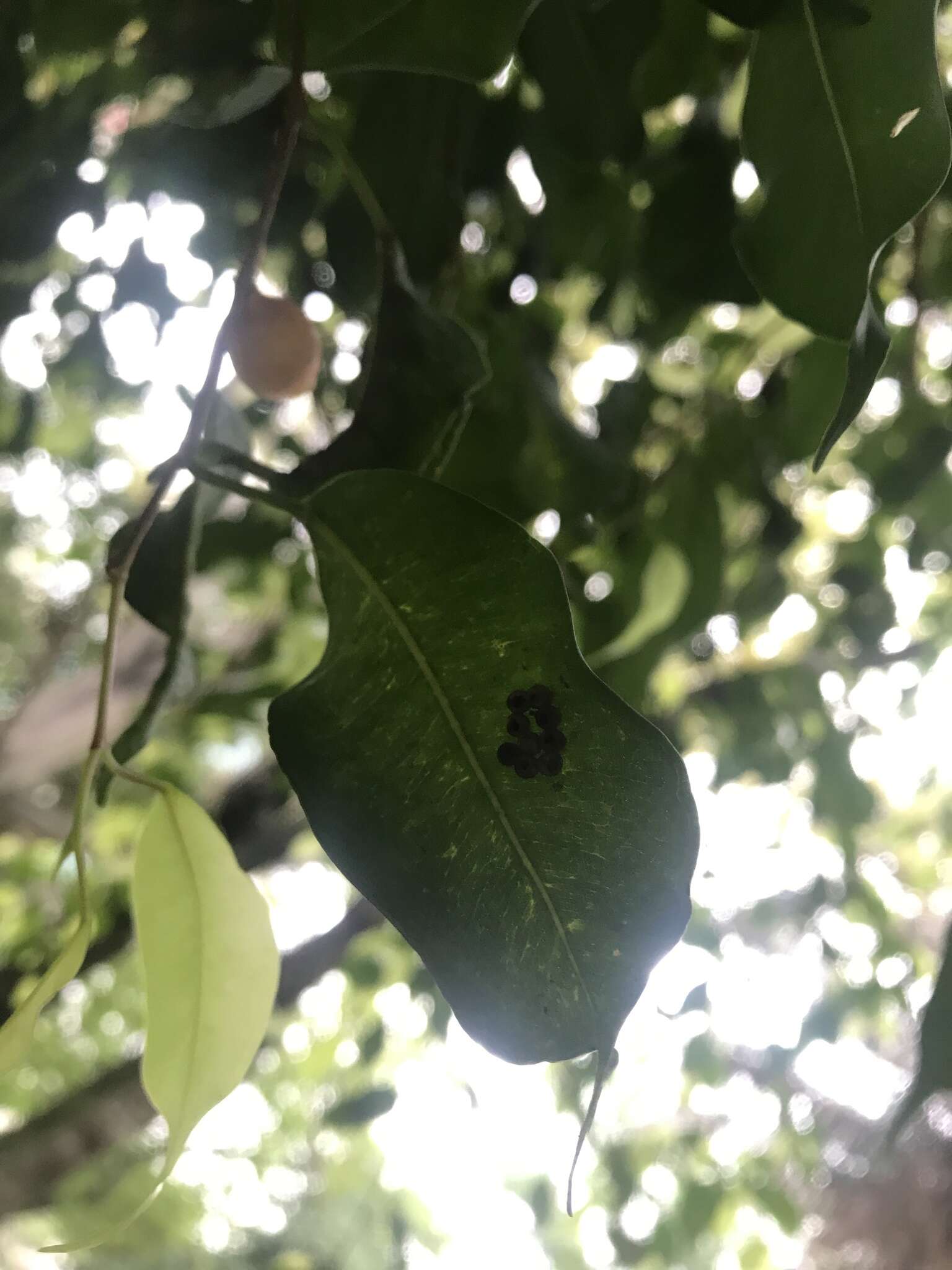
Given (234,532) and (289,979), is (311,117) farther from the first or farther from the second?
(289,979)

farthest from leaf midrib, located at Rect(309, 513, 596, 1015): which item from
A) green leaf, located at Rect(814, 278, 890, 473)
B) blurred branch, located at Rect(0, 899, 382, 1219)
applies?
blurred branch, located at Rect(0, 899, 382, 1219)

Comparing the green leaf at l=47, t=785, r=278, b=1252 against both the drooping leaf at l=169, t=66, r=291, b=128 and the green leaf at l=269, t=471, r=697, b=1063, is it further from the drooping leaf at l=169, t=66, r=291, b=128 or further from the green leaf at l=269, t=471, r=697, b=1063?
the drooping leaf at l=169, t=66, r=291, b=128

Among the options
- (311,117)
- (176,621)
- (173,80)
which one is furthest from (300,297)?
(176,621)

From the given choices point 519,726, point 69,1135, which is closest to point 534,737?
point 519,726

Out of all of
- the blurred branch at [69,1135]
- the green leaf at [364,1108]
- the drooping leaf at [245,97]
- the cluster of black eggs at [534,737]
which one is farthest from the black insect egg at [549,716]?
the blurred branch at [69,1135]

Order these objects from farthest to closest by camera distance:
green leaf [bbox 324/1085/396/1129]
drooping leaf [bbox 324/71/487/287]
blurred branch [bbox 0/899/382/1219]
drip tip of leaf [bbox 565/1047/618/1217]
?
blurred branch [bbox 0/899/382/1219]
green leaf [bbox 324/1085/396/1129]
drooping leaf [bbox 324/71/487/287]
drip tip of leaf [bbox 565/1047/618/1217]

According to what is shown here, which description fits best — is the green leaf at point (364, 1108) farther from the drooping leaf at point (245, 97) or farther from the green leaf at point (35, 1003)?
the drooping leaf at point (245, 97)

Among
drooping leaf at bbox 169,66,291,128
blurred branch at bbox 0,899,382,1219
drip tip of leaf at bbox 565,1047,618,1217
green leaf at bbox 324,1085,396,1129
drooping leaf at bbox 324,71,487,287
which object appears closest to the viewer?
drip tip of leaf at bbox 565,1047,618,1217
